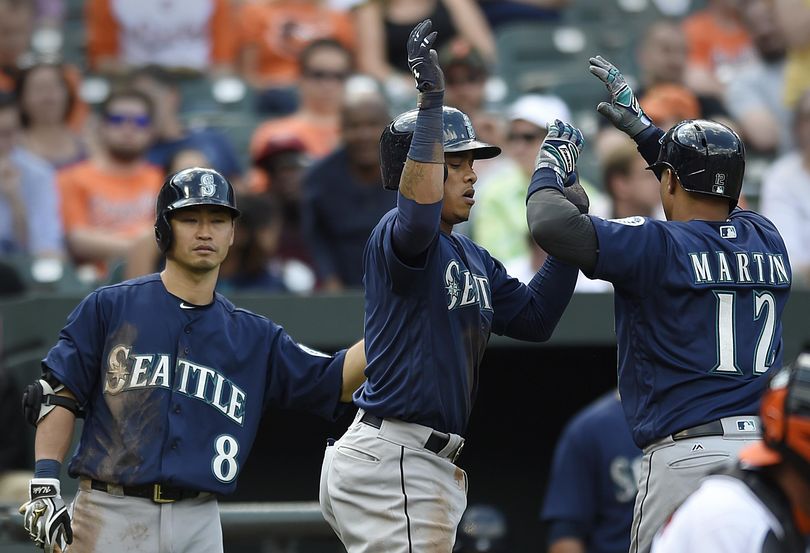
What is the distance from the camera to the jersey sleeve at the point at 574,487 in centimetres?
626

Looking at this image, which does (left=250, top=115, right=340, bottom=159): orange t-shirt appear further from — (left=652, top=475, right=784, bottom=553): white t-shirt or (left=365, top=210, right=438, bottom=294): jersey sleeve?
(left=652, top=475, right=784, bottom=553): white t-shirt

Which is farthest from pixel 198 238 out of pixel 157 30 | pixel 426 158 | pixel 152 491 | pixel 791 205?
pixel 157 30

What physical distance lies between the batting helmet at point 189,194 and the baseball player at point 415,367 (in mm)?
553

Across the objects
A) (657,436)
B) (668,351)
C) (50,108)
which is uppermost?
(50,108)

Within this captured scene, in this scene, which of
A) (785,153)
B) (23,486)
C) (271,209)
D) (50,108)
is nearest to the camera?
(23,486)

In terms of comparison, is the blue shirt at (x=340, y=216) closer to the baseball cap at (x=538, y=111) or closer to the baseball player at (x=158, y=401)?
the baseball cap at (x=538, y=111)

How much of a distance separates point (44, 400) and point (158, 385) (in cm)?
34

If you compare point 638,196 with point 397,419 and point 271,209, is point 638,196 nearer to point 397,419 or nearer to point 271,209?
point 271,209

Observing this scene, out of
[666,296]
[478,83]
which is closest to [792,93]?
[478,83]

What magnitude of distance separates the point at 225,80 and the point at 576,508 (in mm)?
4189

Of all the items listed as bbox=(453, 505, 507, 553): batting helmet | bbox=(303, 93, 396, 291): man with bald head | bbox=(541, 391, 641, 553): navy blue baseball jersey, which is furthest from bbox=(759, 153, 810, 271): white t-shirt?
bbox=(453, 505, 507, 553): batting helmet

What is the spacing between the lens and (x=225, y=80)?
9.13 meters

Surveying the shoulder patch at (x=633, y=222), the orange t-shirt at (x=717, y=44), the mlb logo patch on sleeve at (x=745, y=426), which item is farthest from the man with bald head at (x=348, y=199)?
the orange t-shirt at (x=717, y=44)

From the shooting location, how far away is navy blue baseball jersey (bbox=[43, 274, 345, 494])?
13.8 ft
